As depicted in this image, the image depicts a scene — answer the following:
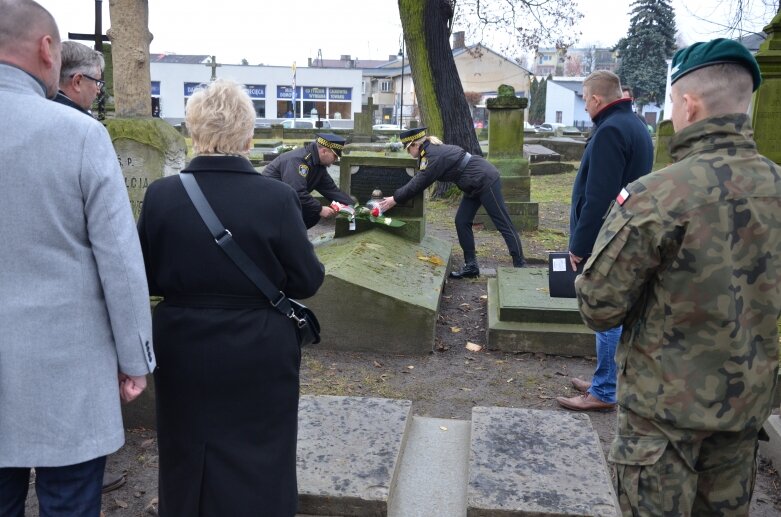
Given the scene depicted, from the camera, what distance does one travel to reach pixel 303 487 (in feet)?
10.5

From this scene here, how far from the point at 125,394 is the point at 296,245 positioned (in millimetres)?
728

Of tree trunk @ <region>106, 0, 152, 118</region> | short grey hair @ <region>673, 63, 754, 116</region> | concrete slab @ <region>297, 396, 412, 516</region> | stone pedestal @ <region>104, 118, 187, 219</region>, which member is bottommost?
concrete slab @ <region>297, 396, 412, 516</region>

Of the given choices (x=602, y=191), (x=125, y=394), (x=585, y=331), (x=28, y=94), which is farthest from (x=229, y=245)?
(x=585, y=331)

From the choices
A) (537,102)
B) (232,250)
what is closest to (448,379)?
(232,250)

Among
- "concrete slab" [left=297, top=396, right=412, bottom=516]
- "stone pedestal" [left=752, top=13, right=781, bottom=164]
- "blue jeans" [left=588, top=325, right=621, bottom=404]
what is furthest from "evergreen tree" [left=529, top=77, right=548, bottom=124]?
"concrete slab" [left=297, top=396, right=412, bottom=516]

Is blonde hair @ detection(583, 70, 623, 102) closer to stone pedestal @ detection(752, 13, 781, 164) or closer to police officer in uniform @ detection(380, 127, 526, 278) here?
police officer in uniform @ detection(380, 127, 526, 278)

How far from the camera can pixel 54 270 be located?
7.04 feet

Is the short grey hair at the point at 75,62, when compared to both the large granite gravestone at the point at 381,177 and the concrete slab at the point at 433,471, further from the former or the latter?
the large granite gravestone at the point at 381,177

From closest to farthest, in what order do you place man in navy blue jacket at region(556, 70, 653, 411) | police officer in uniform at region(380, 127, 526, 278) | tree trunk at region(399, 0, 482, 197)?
man in navy blue jacket at region(556, 70, 653, 411) < police officer in uniform at region(380, 127, 526, 278) < tree trunk at region(399, 0, 482, 197)

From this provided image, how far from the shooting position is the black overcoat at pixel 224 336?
2510 millimetres

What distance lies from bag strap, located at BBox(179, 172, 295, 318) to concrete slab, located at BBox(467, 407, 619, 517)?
1.29m

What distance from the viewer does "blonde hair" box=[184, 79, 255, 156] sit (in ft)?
8.40

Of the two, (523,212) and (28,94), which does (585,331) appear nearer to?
(28,94)

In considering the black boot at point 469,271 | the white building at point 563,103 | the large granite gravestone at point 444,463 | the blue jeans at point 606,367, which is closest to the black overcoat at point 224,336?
the large granite gravestone at point 444,463
